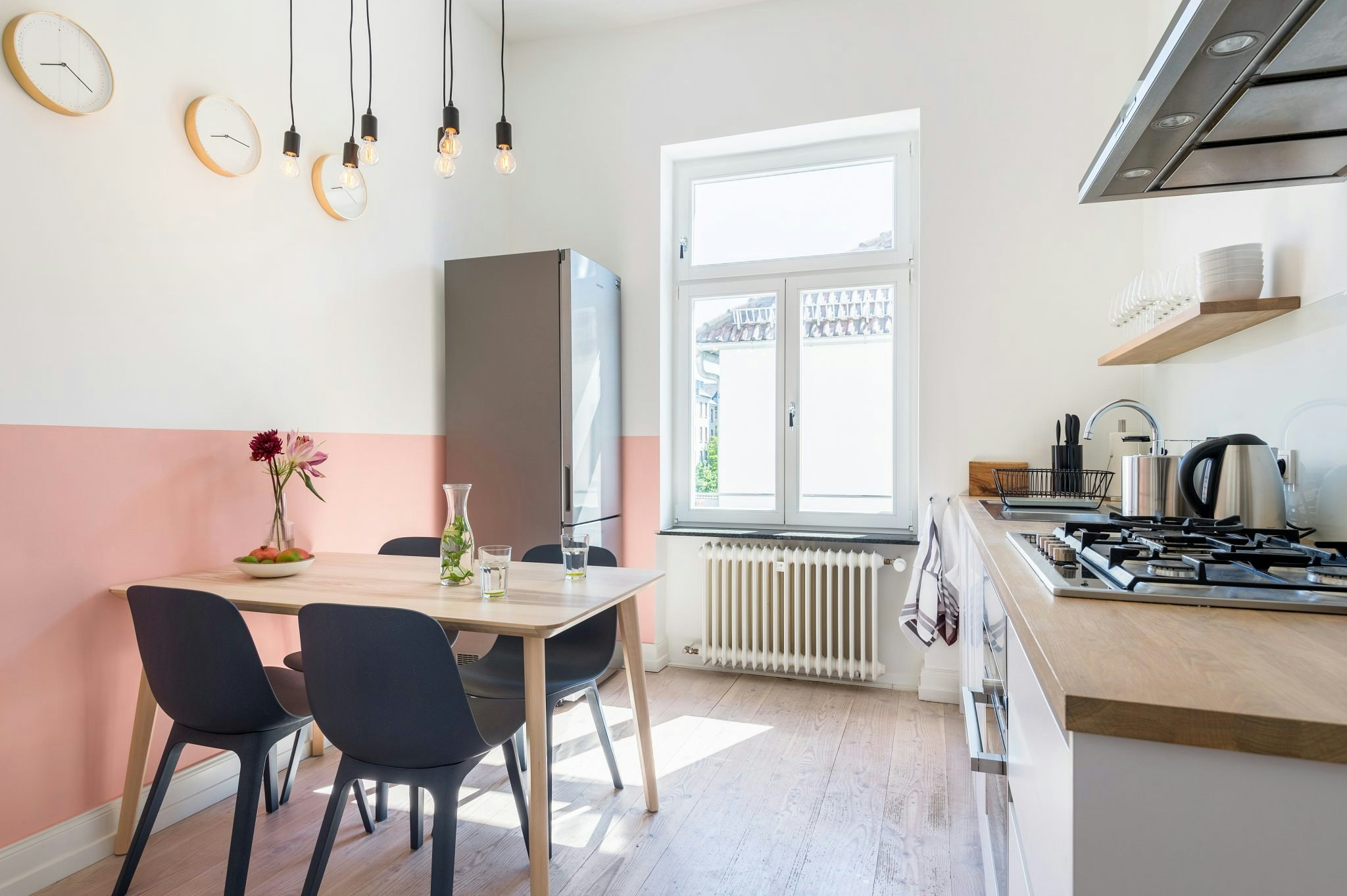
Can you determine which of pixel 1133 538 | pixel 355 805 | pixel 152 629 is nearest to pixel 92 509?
pixel 152 629

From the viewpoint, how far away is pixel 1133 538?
148cm

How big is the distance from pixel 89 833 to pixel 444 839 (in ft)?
4.26

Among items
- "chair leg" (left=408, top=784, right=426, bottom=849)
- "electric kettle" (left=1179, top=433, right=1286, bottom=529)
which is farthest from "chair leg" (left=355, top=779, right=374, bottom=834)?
"electric kettle" (left=1179, top=433, right=1286, bottom=529)

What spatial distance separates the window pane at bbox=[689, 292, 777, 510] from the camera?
3.86m

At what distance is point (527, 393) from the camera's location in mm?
3406

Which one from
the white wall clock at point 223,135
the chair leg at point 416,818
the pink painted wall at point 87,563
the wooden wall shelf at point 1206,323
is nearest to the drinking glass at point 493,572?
the chair leg at point 416,818

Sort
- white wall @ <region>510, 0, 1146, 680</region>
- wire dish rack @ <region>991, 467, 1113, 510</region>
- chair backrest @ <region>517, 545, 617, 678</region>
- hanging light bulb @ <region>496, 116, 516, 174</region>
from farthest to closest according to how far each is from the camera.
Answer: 1. white wall @ <region>510, 0, 1146, 680</region>
2. wire dish rack @ <region>991, 467, 1113, 510</region>
3. chair backrest @ <region>517, 545, 617, 678</region>
4. hanging light bulb @ <region>496, 116, 516, 174</region>

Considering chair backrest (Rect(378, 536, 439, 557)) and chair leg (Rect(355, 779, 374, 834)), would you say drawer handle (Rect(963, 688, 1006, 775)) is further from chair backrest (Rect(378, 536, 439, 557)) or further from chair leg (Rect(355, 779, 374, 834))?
chair backrest (Rect(378, 536, 439, 557))

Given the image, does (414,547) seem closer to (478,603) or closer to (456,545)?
(456,545)

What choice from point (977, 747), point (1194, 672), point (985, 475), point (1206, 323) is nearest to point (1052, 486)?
point (985, 475)

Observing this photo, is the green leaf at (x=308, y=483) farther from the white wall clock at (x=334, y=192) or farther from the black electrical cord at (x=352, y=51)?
the black electrical cord at (x=352, y=51)

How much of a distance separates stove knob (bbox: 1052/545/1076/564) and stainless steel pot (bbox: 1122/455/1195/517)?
63cm

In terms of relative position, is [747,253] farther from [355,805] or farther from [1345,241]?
[355,805]

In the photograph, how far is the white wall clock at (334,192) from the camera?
283cm
